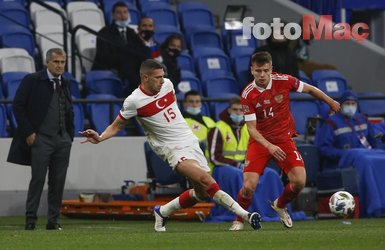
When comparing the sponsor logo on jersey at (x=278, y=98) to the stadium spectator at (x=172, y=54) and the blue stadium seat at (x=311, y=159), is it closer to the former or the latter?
the blue stadium seat at (x=311, y=159)

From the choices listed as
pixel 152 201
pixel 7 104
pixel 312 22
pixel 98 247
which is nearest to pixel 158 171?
pixel 152 201

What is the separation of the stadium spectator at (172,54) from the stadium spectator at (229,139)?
174cm

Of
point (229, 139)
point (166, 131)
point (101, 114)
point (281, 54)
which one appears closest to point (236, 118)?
point (229, 139)

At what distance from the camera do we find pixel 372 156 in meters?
17.7

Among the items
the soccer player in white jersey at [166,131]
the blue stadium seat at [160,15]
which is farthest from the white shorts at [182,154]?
the blue stadium seat at [160,15]

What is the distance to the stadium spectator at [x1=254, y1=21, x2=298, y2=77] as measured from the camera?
1949 centimetres

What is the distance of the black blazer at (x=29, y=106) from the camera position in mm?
15344

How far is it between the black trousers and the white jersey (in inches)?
77.0

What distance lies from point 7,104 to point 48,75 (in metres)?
3.22

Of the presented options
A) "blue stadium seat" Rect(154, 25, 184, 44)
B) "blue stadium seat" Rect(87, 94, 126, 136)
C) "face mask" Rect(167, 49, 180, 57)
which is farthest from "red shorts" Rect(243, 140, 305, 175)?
"blue stadium seat" Rect(154, 25, 184, 44)

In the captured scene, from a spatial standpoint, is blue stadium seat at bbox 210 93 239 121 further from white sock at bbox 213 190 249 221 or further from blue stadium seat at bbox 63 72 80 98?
white sock at bbox 213 190 249 221

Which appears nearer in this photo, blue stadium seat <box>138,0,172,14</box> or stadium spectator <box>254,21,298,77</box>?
stadium spectator <box>254,21,298,77</box>

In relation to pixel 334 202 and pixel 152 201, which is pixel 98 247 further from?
pixel 152 201

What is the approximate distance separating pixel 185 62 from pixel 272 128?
23.4ft
